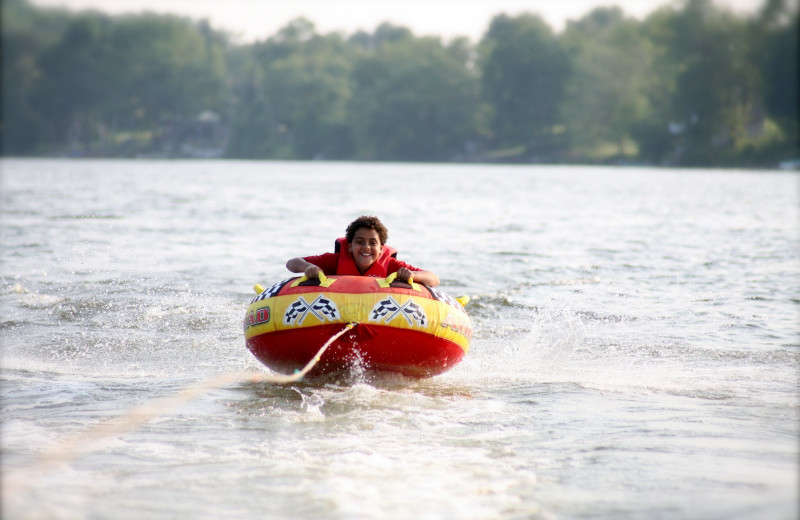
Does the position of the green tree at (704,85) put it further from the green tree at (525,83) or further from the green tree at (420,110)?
the green tree at (420,110)

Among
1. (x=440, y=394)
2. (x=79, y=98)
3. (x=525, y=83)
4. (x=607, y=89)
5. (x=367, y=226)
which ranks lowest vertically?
(x=440, y=394)

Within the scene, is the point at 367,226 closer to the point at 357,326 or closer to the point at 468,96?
the point at 357,326

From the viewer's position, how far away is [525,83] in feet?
241

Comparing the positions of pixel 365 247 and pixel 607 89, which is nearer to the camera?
pixel 365 247

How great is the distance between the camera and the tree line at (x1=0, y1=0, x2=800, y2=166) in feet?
149

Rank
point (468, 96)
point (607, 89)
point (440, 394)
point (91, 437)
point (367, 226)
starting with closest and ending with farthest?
point (91, 437) → point (440, 394) → point (367, 226) → point (607, 89) → point (468, 96)

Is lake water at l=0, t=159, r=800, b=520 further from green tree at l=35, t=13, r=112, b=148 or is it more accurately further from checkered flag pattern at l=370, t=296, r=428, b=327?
green tree at l=35, t=13, r=112, b=148

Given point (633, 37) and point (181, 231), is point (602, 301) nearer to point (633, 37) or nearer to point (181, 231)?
point (181, 231)

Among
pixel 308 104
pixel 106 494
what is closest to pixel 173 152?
pixel 308 104

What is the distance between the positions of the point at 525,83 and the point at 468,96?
6.34 metres

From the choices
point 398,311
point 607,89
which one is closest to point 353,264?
point 398,311

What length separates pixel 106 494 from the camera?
374 cm

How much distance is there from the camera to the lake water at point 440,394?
382 centimetres

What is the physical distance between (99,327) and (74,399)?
2936 mm
